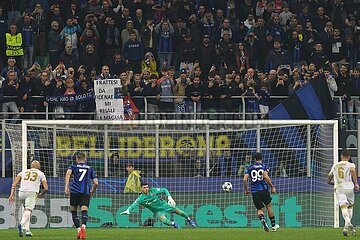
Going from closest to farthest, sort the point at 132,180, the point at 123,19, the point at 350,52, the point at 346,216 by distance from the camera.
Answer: the point at 346,216, the point at 132,180, the point at 123,19, the point at 350,52

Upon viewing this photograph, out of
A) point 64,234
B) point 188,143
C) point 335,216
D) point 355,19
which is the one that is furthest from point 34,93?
point 355,19

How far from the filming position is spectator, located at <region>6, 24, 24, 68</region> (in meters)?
34.4

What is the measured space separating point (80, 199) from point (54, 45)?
1093cm

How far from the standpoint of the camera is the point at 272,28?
36.8 m

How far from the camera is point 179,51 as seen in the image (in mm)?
35781

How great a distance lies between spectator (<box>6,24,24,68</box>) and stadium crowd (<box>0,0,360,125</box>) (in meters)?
0.03

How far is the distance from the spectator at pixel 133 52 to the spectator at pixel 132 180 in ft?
14.1

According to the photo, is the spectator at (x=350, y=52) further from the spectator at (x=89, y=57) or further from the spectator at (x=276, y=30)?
the spectator at (x=89, y=57)

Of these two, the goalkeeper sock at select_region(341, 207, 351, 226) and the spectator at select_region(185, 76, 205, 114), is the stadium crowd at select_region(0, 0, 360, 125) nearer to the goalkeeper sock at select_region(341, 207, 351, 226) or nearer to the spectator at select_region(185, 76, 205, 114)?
the spectator at select_region(185, 76, 205, 114)

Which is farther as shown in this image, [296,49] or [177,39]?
[296,49]

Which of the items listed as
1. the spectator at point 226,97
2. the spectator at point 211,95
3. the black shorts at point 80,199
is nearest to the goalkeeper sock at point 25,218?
the black shorts at point 80,199

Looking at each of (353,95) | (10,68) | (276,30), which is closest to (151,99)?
(10,68)

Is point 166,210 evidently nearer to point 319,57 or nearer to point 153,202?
point 153,202

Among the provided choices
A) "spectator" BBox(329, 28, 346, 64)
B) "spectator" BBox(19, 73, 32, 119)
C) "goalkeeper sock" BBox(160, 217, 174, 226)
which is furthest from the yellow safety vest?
"spectator" BBox(329, 28, 346, 64)
